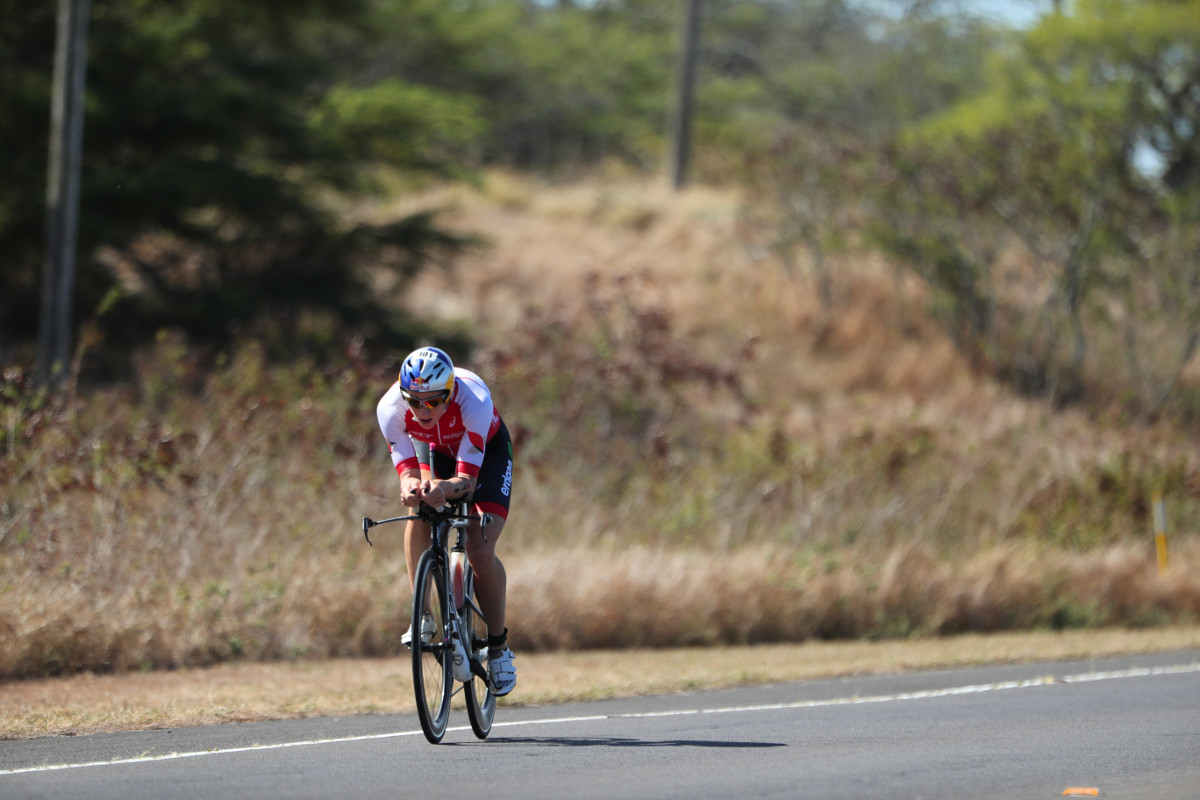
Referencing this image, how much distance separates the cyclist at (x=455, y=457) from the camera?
740 centimetres

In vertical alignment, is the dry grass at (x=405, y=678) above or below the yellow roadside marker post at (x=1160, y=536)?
below

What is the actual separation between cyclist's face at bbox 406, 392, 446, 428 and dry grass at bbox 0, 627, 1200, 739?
106 inches

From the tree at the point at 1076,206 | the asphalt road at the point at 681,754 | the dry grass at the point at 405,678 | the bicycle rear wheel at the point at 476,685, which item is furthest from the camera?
the tree at the point at 1076,206

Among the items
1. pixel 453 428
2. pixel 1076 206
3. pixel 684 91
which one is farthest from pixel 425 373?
pixel 684 91

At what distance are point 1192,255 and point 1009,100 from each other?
6.98m

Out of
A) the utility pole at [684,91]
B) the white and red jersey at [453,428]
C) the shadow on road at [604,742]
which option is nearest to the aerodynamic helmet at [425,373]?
the white and red jersey at [453,428]

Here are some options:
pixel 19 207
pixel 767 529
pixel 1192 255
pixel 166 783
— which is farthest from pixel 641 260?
pixel 166 783

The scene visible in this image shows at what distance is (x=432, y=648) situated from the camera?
7375 millimetres

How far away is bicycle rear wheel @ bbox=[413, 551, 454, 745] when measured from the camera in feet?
23.8

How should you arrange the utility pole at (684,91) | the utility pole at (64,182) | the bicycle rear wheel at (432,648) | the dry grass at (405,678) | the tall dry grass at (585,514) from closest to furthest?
the bicycle rear wheel at (432,648)
the dry grass at (405,678)
the tall dry grass at (585,514)
the utility pole at (64,182)
the utility pole at (684,91)

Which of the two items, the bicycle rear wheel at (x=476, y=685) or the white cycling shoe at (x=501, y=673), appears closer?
the bicycle rear wheel at (x=476, y=685)

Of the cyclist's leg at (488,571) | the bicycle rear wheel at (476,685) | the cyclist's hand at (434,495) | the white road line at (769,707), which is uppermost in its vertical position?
the cyclist's hand at (434,495)

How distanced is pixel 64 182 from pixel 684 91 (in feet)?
69.9

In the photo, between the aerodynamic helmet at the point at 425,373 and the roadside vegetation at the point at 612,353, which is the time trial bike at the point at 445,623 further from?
the roadside vegetation at the point at 612,353
